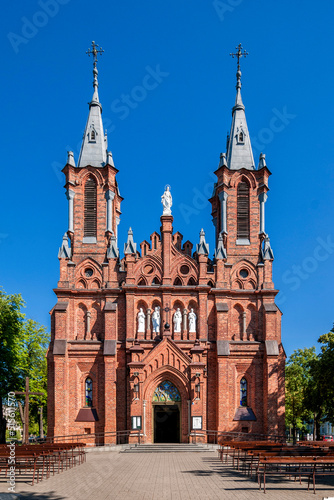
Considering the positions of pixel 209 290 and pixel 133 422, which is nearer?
pixel 133 422

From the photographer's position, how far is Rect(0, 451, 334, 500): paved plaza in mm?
16500

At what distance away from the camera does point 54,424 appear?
37.5m

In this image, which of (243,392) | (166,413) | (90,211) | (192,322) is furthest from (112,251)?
(243,392)

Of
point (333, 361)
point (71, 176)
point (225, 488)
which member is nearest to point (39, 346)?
point (71, 176)

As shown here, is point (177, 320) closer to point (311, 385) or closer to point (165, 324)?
point (165, 324)

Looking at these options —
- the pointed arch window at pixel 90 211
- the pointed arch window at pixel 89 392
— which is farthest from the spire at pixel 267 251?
the pointed arch window at pixel 89 392

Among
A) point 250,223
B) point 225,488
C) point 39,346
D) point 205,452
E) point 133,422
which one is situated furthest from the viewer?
point 39,346

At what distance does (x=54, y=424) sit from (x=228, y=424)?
11355 millimetres

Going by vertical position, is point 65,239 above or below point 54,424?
above

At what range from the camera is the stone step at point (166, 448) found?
34263mm

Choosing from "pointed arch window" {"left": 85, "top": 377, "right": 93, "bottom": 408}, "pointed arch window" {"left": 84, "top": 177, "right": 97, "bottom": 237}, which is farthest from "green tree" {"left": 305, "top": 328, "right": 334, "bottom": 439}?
"pointed arch window" {"left": 84, "top": 177, "right": 97, "bottom": 237}

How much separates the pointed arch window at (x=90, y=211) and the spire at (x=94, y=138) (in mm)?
2141

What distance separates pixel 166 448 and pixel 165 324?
8142 mm

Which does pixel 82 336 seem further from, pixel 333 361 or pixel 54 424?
pixel 333 361
